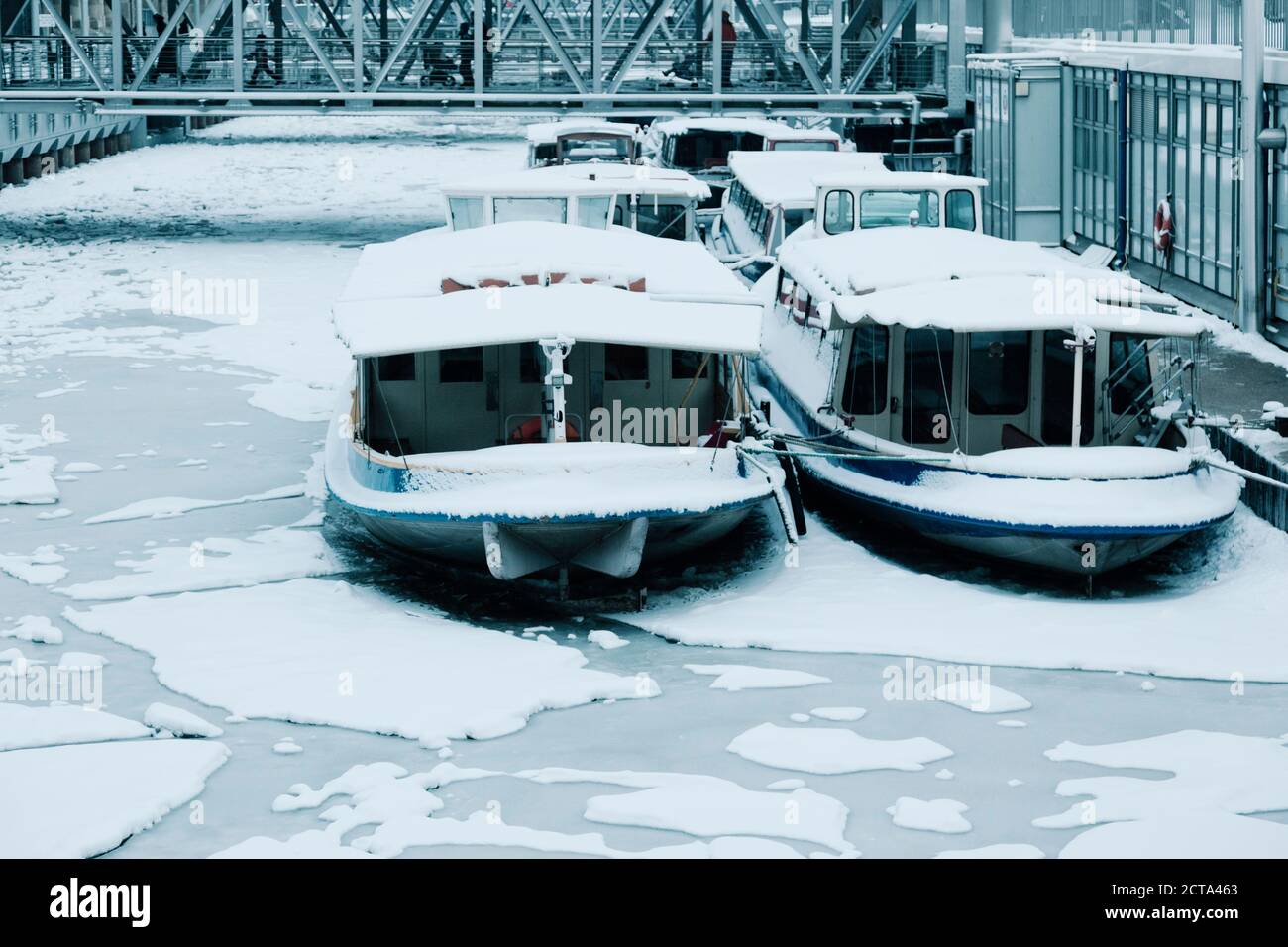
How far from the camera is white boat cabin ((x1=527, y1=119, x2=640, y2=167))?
3459 cm

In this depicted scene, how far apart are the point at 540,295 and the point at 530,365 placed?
2.84ft

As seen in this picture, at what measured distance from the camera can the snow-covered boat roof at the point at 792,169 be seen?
25889mm

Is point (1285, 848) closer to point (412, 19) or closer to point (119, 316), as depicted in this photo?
point (119, 316)

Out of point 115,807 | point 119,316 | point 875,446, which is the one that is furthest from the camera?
point 119,316

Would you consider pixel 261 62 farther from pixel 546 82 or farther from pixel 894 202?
pixel 894 202

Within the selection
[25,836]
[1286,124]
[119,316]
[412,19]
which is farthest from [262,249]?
[25,836]

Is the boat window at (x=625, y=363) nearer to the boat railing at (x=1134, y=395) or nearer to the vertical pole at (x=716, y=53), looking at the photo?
the boat railing at (x=1134, y=395)

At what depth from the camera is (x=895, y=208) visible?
78.7ft

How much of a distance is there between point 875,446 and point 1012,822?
→ 5.88 metres

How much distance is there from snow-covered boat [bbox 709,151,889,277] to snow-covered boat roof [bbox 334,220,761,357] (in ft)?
22.8

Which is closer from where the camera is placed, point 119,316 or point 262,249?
point 119,316

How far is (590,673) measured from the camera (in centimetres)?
1241

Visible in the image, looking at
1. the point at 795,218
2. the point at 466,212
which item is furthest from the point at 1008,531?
the point at 795,218

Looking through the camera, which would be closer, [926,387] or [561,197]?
[926,387]
